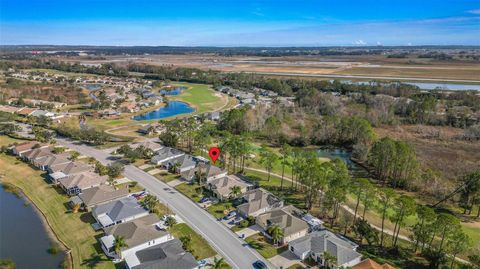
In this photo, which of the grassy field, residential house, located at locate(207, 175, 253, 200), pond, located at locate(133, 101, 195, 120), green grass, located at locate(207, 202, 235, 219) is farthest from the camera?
the grassy field

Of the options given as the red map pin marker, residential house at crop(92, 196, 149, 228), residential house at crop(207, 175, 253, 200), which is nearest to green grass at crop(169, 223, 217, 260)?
residential house at crop(92, 196, 149, 228)

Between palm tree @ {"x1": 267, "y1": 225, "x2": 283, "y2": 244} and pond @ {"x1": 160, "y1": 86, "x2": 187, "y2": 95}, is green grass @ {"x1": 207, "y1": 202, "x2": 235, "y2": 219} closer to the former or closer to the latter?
palm tree @ {"x1": 267, "y1": 225, "x2": 283, "y2": 244}

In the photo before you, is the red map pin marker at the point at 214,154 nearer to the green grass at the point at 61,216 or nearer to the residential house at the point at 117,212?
the residential house at the point at 117,212

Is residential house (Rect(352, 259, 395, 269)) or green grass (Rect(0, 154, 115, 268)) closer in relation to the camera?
residential house (Rect(352, 259, 395, 269))

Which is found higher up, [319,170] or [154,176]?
[319,170]

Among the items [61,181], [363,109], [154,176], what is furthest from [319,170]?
[363,109]

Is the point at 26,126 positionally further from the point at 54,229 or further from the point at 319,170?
the point at 319,170

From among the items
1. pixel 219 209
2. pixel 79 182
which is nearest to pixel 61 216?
pixel 79 182
